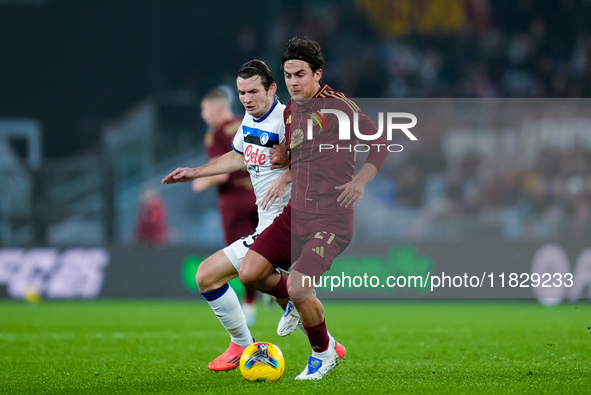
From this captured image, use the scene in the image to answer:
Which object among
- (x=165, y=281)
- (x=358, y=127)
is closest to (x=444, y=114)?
(x=165, y=281)

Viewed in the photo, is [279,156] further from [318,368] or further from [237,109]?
[237,109]

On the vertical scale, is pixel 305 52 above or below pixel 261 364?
above

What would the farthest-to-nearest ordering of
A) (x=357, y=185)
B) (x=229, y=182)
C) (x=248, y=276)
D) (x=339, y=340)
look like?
(x=229, y=182) < (x=339, y=340) < (x=248, y=276) < (x=357, y=185)

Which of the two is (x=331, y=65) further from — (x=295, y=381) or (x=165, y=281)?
(x=295, y=381)

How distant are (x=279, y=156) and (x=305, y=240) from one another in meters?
0.65

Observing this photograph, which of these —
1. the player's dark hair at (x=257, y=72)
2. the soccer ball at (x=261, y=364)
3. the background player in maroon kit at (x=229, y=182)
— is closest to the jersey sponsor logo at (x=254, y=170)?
the player's dark hair at (x=257, y=72)

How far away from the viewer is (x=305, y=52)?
531 centimetres

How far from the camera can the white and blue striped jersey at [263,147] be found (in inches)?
223

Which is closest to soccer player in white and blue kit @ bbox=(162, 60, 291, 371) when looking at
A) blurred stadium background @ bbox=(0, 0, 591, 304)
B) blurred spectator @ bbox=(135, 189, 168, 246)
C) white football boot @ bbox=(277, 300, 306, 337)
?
white football boot @ bbox=(277, 300, 306, 337)

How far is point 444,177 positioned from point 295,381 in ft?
29.5

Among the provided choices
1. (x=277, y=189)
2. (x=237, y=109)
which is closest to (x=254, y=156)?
(x=277, y=189)

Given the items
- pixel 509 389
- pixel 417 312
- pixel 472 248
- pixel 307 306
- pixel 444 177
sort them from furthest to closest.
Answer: pixel 444 177 < pixel 472 248 < pixel 417 312 < pixel 307 306 < pixel 509 389

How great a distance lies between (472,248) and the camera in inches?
495

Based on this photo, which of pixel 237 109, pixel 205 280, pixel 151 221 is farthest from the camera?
pixel 237 109
